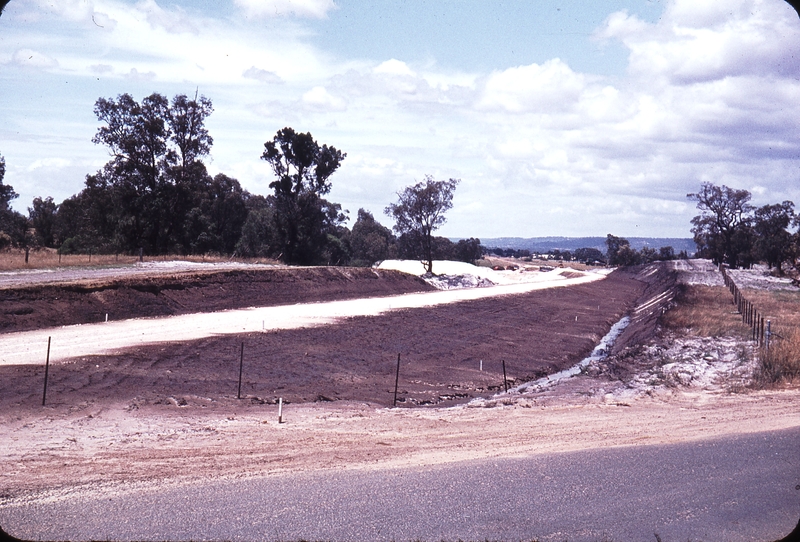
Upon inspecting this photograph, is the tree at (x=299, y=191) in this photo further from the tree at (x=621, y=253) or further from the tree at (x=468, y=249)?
the tree at (x=621, y=253)

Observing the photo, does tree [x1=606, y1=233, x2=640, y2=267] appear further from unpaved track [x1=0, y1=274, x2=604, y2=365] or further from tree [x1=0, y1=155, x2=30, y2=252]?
unpaved track [x1=0, y1=274, x2=604, y2=365]

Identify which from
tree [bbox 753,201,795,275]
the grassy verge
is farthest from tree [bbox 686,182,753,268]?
the grassy verge

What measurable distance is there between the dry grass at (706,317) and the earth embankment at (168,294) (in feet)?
67.8

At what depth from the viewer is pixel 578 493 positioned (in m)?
7.84

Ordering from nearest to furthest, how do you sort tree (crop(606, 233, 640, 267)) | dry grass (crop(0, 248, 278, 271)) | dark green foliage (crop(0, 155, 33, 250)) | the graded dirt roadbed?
the graded dirt roadbed, dry grass (crop(0, 248, 278, 271)), dark green foliage (crop(0, 155, 33, 250)), tree (crop(606, 233, 640, 267))

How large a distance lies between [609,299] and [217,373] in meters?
50.6

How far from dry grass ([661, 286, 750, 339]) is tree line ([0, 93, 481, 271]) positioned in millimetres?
32278

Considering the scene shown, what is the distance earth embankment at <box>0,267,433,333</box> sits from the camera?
2425cm

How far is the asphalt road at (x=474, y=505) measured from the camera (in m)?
6.81

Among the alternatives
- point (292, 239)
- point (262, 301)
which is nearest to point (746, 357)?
point (262, 301)

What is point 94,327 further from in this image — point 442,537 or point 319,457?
point 442,537

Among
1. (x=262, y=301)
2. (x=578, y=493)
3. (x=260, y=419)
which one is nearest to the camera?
(x=578, y=493)

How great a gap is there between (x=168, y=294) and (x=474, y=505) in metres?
26.9

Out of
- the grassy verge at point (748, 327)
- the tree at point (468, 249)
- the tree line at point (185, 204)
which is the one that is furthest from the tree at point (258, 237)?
the tree at point (468, 249)
